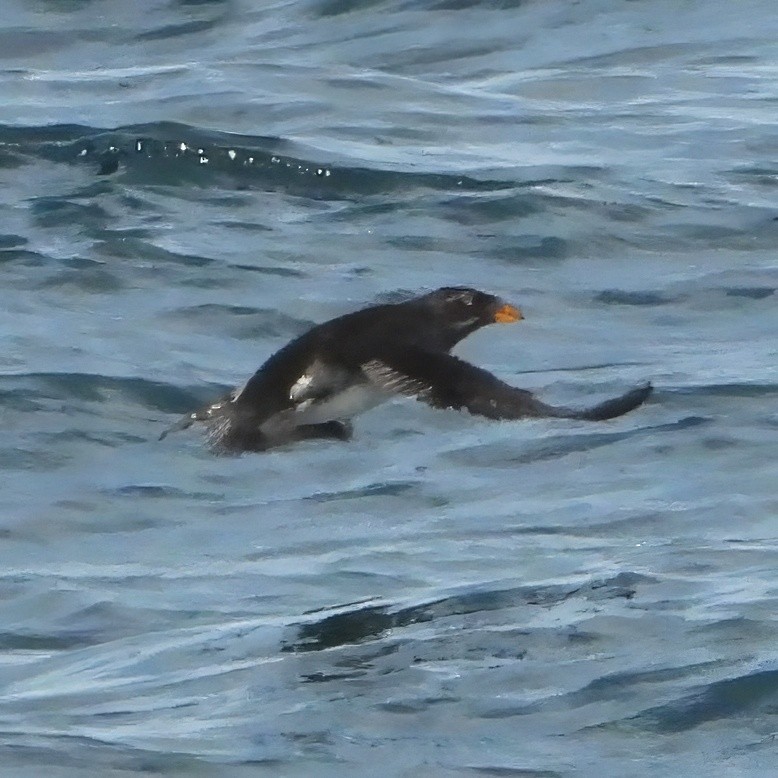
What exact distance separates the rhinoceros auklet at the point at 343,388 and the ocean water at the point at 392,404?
0.72 ft

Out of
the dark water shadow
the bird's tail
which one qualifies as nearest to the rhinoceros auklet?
the bird's tail

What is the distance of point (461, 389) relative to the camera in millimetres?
8719

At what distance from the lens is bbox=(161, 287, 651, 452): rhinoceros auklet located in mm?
8695

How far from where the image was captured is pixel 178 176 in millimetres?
13117

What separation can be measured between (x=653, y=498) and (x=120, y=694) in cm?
259

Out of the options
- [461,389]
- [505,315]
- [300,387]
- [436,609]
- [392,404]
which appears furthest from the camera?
[392,404]

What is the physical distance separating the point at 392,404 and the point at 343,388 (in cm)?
98

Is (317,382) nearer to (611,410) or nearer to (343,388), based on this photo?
(343,388)

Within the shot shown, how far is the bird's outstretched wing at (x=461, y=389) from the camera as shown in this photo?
827 cm

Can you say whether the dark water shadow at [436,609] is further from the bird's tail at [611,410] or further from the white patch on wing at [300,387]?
the white patch on wing at [300,387]

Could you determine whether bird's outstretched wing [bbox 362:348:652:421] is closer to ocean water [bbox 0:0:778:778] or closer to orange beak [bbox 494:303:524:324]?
ocean water [bbox 0:0:778:778]

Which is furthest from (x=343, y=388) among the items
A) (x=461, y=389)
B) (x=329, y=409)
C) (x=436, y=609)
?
(x=436, y=609)

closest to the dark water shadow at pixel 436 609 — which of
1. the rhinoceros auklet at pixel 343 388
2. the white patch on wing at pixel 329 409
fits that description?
the rhinoceros auklet at pixel 343 388

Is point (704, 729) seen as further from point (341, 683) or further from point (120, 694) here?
point (120, 694)
